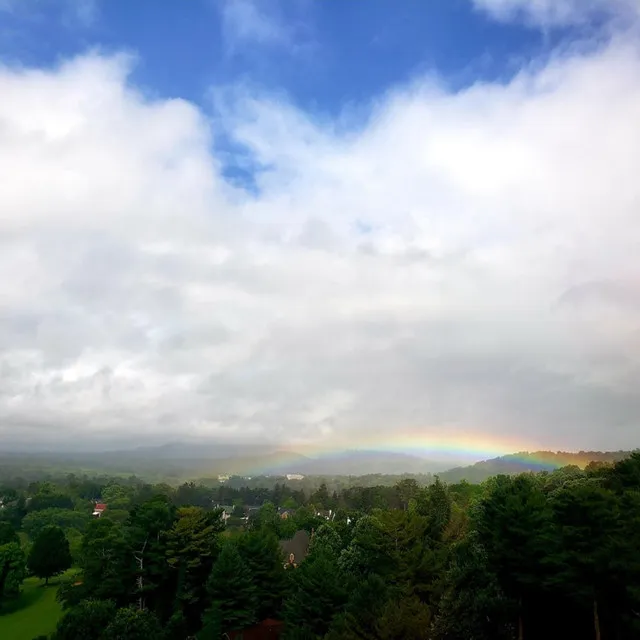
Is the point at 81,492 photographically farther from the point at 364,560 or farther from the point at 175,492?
the point at 364,560

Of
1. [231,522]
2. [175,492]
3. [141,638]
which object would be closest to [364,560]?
[141,638]

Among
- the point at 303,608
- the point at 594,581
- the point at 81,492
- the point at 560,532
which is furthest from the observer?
the point at 81,492

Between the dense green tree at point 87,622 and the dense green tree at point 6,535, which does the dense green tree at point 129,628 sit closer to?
the dense green tree at point 87,622

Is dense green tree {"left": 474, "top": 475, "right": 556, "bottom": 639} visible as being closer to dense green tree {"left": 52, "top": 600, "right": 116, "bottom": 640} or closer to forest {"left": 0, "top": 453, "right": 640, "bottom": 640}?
forest {"left": 0, "top": 453, "right": 640, "bottom": 640}

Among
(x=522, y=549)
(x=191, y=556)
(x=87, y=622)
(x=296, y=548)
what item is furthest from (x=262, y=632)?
(x=296, y=548)

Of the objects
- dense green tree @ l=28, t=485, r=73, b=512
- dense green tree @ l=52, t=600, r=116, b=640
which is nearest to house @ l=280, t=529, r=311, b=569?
dense green tree @ l=52, t=600, r=116, b=640
